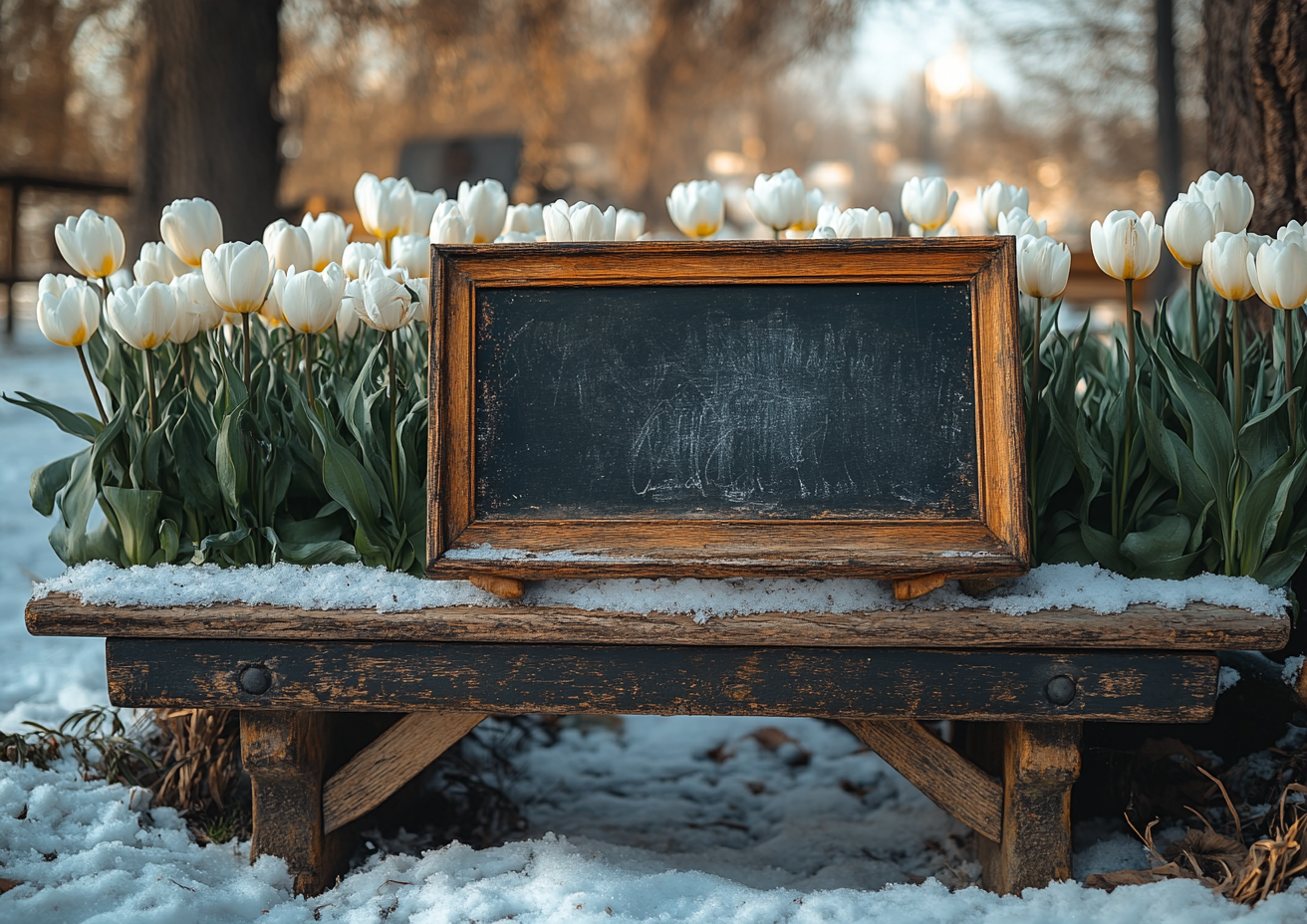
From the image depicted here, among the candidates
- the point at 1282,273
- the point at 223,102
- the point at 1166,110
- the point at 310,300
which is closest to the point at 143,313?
the point at 310,300

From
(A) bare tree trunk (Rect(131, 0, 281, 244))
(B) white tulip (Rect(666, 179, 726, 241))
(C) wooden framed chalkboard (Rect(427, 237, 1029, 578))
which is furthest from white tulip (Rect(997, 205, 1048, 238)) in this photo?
(A) bare tree trunk (Rect(131, 0, 281, 244))

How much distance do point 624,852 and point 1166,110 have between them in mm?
6704

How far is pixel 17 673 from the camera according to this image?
2.14m

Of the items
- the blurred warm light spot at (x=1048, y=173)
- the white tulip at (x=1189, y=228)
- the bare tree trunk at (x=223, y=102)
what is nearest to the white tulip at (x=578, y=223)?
the white tulip at (x=1189, y=228)

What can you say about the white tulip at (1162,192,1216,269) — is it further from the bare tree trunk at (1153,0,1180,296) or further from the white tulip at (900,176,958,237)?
the bare tree trunk at (1153,0,1180,296)

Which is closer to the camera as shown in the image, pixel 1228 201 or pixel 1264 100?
pixel 1228 201

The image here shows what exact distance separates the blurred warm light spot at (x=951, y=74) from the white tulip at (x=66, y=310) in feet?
36.3

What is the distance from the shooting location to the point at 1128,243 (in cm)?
127

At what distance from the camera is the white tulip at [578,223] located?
1.46 metres

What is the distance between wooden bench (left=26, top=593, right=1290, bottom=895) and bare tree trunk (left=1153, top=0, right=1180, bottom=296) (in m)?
5.90

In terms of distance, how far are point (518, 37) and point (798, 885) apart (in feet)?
33.6

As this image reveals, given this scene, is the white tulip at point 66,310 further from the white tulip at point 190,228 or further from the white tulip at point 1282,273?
the white tulip at point 1282,273

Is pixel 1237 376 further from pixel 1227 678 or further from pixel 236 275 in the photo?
pixel 236 275

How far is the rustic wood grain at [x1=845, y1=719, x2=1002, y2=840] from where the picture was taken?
1388 mm
